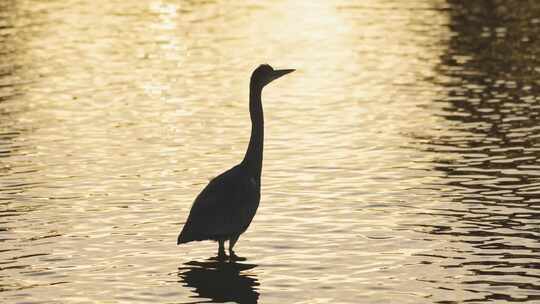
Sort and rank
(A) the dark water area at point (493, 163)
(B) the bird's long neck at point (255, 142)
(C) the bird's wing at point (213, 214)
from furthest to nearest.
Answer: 1. (B) the bird's long neck at point (255, 142)
2. (A) the dark water area at point (493, 163)
3. (C) the bird's wing at point (213, 214)

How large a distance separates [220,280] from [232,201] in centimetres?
117

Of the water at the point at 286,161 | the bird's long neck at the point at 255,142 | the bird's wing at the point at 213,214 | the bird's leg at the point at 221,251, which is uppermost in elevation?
the bird's long neck at the point at 255,142

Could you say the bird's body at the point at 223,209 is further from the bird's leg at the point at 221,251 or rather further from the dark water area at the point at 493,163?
the dark water area at the point at 493,163

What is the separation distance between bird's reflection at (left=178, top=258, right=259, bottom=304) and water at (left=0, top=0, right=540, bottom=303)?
4 cm

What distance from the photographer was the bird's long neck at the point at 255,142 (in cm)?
1820

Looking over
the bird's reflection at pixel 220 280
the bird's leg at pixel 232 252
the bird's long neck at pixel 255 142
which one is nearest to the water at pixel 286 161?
the bird's reflection at pixel 220 280

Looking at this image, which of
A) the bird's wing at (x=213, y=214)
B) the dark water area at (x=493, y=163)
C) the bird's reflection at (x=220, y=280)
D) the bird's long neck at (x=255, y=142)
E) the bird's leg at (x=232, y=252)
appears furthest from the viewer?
the bird's long neck at (x=255, y=142)

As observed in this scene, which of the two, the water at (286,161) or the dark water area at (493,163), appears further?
the dark water area at (493,163)

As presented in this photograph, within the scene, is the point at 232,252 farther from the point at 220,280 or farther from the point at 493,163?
the point at 493,163

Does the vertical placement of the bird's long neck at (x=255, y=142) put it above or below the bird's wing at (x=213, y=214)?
above

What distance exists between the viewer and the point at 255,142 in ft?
60.0

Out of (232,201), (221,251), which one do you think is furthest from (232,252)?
(232,201)

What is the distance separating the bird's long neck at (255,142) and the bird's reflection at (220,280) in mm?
1436

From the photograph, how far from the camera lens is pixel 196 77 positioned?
122 ft
